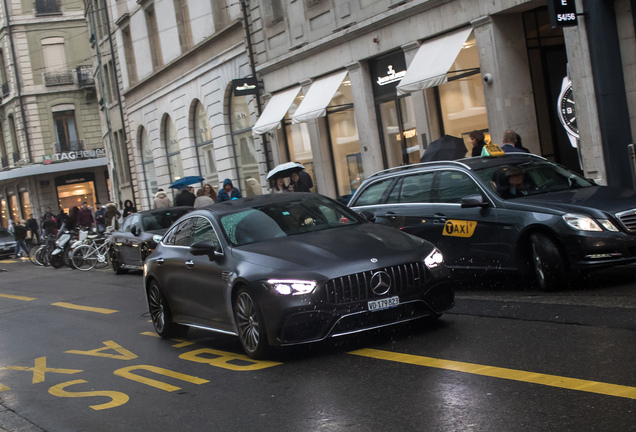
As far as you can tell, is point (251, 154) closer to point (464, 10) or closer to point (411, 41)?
point (411, 41)

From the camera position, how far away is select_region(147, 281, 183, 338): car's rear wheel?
9.73 metres

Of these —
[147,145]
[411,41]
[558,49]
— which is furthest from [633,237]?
[147,145]

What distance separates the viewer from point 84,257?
24609 millimetres

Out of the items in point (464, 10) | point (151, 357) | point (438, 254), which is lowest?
point (151, 357)

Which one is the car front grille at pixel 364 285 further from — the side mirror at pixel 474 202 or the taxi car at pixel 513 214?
the side mirror at pixel 474 202

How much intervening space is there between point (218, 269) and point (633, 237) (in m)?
4.16

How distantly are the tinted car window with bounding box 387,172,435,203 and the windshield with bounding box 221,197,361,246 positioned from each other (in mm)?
2088

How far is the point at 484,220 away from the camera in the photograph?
9.96m

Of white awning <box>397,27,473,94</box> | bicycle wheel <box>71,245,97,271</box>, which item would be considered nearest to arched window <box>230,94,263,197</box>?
bicycle wheel <box>71,245,97,271</box>

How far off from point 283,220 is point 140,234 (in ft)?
36.7

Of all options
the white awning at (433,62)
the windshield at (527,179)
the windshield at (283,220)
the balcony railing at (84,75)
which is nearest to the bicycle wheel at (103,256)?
the white awning at (433,62)

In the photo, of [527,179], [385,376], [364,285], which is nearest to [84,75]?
[527,179]

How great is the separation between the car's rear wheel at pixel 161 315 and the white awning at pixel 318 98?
528 inches

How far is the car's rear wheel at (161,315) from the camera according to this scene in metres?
9.73
